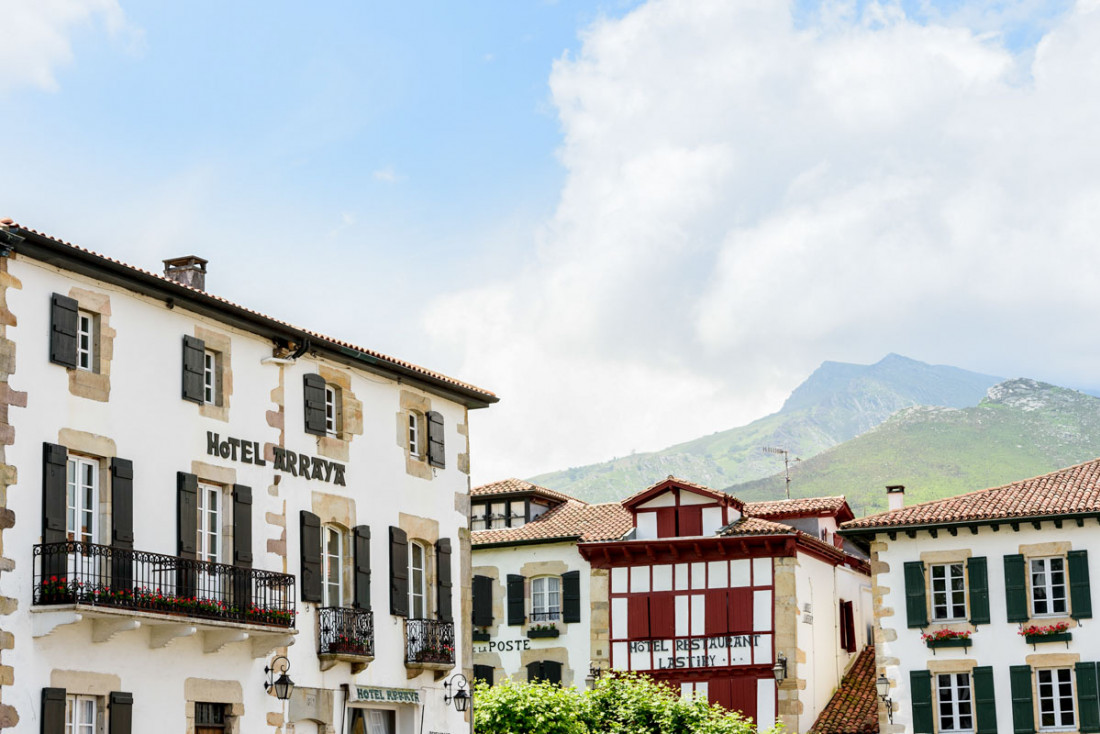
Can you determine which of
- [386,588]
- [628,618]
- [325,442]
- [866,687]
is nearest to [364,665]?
[386,588]

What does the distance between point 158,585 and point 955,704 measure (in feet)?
76.7

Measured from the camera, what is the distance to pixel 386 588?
30.6 meters

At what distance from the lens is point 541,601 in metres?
47.6

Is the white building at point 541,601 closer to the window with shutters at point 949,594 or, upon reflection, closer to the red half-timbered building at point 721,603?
the red half-timbered building at point 721,603

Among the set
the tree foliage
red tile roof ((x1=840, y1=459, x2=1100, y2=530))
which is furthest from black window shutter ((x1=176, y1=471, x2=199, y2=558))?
red tile roof ((x1=840, y1=459, x2=1100, y2=530))

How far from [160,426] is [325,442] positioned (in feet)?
15.1

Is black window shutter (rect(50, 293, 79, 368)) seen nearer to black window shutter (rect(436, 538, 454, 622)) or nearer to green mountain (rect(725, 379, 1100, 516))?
black window shutter (rect(436, 538, 454, 622))

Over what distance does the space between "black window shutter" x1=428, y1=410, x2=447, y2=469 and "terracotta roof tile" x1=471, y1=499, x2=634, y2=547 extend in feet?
47.1

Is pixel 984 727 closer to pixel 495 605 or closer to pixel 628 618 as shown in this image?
pixel 628 618

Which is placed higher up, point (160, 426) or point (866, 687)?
point (160, 426)

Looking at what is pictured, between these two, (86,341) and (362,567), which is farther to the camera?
(362,567)

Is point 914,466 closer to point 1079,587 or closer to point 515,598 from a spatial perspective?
point 515,598

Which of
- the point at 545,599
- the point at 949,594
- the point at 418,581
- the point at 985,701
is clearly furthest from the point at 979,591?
the point at 418,581

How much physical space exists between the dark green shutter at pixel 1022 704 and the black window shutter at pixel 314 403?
1975 cm
